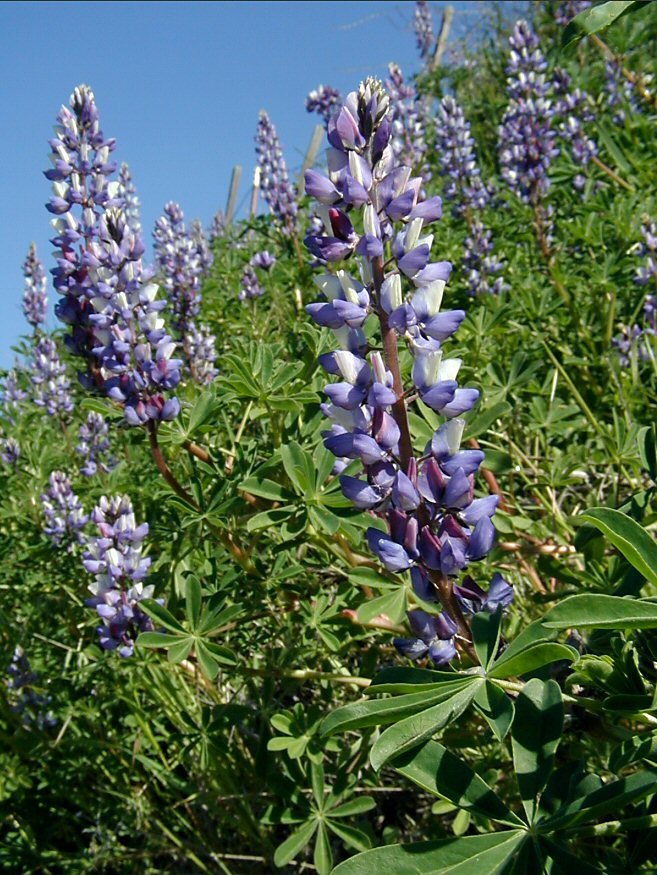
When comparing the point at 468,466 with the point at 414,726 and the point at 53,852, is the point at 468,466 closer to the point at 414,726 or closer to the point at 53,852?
the point at 414,726

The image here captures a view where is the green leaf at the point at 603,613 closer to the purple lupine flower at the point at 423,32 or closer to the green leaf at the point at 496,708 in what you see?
the green leaf at the point at 496,708

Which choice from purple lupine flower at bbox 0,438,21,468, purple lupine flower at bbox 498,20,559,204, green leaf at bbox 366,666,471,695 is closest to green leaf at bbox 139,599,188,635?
green leaf at bbox 366,666,471,695

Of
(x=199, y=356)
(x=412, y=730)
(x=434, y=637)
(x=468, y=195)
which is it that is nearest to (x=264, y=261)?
(x=199, y=356)

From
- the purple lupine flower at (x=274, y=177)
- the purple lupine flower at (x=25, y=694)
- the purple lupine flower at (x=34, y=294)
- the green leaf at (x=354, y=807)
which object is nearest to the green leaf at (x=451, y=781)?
the green leaf at (x=354, y=807)

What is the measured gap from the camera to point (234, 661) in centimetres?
164

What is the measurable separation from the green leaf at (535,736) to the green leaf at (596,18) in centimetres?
81

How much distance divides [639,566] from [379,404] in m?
0.38

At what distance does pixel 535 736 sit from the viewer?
990 mm

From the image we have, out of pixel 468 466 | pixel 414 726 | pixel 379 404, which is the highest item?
pixel 379 404

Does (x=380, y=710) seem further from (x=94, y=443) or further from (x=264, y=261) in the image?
(x=264, y=261)

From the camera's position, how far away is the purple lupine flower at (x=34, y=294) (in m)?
5.30

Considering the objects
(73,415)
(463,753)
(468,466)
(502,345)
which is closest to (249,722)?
(463,753)

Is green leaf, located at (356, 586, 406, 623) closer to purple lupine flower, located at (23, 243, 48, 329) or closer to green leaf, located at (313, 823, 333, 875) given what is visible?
green leaf, located at (313, 823, 333, 875)

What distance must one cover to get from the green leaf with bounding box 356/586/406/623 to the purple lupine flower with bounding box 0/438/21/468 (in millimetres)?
2347
